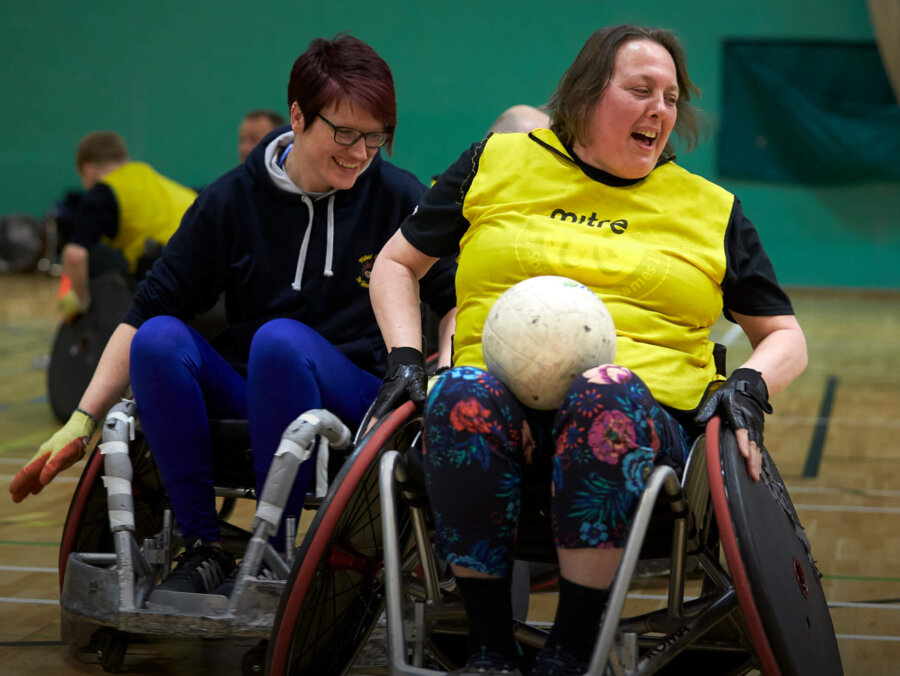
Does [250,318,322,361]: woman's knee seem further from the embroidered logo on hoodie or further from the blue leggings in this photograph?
the embroidered logo on hoodie

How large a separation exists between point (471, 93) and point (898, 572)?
812 cm

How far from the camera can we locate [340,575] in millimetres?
1691

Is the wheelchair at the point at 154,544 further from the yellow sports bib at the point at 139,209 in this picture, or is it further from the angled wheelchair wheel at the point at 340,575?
the yellow sports bib at the point at 139,209

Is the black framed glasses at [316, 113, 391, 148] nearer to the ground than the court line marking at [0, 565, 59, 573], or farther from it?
farther from it

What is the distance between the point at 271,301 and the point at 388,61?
8.43m

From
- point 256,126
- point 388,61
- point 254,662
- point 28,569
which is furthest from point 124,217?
point 388,61

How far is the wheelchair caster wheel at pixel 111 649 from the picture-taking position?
6.40 feet

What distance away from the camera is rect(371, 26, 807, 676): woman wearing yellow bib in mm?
1424

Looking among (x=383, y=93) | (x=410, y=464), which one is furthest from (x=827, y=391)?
(x=410, y=464)

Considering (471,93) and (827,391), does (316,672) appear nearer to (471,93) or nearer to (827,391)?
(827,391)

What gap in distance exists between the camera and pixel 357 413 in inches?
78.5

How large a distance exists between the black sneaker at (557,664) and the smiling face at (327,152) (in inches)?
39.2

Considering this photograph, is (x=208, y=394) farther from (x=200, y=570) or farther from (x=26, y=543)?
(x=26, y=543)

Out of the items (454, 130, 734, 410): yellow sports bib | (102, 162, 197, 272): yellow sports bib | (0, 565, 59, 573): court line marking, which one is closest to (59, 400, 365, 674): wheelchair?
(454, 130, 734, 410): yellow sports bib
